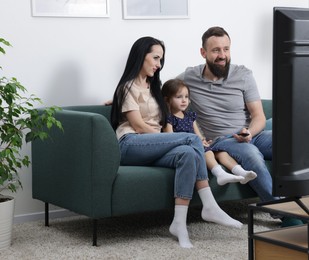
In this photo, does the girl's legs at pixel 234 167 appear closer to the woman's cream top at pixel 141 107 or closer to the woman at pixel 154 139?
the woman at pixel 154 139

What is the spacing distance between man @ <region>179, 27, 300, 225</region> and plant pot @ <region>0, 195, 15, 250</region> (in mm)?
1155

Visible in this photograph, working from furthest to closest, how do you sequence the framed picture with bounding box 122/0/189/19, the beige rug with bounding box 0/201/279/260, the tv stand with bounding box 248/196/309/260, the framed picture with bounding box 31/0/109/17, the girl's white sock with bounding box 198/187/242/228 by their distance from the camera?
the framed picture with bounding box 122/0/189/19 < the framed picture with bounding box 31/0/109/17 < the girl's white sock with bounding box 198/187/242/228 < the beige rug with bounding box 0/201/279/260 < the tv stand with bounding box 248/196/309/260

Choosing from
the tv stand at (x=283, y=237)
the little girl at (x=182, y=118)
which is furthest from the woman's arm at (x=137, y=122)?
the tv stand at (x=283, y=237)

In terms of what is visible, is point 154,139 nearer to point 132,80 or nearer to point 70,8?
point 132,80

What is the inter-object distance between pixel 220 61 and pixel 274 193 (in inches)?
88.0

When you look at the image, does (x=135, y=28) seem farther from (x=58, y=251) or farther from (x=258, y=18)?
(x=58, y=251)

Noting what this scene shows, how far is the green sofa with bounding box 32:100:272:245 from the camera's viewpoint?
126 inches

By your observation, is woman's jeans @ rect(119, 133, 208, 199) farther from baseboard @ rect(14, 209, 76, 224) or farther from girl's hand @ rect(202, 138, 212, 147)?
baseboard @ rect(14, 209, 76, 224)

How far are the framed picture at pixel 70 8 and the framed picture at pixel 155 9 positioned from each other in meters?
0.15

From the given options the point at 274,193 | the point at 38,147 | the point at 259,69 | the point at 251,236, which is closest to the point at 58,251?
the point at 38,147

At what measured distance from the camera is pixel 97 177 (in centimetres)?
320

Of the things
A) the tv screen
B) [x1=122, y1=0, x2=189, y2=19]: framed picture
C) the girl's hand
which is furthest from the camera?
[x1=122, y1=0, x2=189, y2=19]: framed picture

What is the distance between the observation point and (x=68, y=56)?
3.88 m

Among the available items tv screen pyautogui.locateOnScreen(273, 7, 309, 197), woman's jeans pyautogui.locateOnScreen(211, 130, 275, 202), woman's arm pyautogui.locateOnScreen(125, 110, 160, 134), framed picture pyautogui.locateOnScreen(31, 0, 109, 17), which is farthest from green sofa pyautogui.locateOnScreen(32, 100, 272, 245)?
tv screen pyautogui.locateOnScreen(273, 7, 309, 197)
